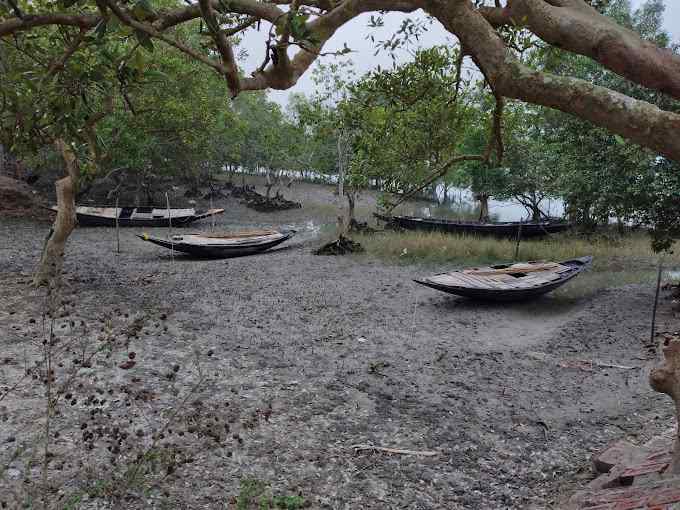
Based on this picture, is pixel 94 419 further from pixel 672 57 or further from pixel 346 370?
pixel 672 57

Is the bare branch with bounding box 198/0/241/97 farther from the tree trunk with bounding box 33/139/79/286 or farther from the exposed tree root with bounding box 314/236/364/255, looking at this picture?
the exposed tree root with bounding box 314/236/364/255

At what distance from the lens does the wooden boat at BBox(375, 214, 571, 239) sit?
62.6ft

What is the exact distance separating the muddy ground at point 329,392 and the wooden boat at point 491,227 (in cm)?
825

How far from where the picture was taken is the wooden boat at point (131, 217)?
19.8m

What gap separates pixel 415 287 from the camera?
11.8m

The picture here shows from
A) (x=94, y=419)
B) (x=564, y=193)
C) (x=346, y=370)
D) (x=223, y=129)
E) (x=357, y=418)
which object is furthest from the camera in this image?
(x=223, y=129)

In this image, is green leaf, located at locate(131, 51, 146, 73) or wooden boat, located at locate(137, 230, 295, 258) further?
wooden boat, located at locate(137, 230, 295, 258)

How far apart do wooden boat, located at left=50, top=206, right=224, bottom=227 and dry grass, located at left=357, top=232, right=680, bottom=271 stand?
890cm

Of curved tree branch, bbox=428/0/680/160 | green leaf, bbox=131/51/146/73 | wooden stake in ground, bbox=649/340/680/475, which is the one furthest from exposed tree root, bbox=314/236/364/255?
wooden stake in ground, bbox=649/340/680/475

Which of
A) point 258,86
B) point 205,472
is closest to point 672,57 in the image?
point 258,86

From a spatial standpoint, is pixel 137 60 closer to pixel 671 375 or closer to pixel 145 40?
pixel 145 40

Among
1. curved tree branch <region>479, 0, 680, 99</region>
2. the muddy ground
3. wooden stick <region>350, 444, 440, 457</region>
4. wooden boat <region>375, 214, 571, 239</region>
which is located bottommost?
wooden stick <region>350, 444, 440, 457</region>

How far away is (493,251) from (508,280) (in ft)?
17.0

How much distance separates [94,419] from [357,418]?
2.54 meters
